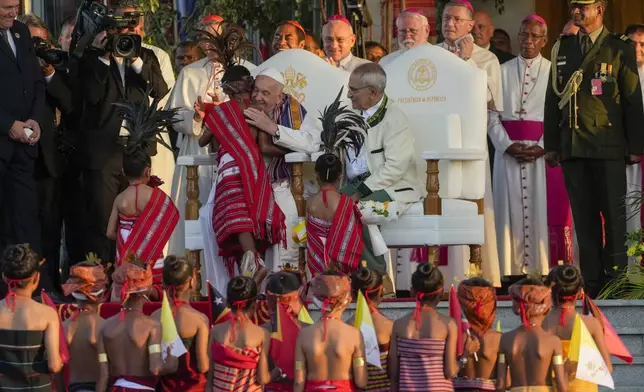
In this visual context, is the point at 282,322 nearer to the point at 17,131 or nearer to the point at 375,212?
the point at 375,212

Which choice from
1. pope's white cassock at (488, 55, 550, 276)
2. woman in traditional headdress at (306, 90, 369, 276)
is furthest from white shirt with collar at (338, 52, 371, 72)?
woman in traditional headdress at (306, 90, 369, 276)

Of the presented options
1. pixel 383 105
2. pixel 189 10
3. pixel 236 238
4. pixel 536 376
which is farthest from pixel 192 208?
pixel 189 10

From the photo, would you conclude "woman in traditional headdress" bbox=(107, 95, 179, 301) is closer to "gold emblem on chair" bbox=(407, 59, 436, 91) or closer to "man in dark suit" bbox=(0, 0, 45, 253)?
"man in dark suit" bbox=(0, 0, 45, 253)

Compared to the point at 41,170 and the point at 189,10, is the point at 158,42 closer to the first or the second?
the point at 189,10

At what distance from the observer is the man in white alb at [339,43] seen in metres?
14.4

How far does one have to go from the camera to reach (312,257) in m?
11.9

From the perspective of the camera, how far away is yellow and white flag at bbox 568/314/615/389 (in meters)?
9.63

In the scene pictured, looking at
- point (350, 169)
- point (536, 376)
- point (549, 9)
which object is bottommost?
point (536, 376)

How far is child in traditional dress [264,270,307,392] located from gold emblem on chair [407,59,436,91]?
3.41 metres

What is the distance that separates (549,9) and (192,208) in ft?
25.5

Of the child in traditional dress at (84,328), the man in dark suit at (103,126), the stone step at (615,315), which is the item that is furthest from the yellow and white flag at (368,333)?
the man in dark suit at (103,126)

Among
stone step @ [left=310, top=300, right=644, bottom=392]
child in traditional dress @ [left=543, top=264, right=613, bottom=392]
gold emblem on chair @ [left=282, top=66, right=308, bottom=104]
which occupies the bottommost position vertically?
stone step @ [left=310, top=300, right=644, bottom=392]

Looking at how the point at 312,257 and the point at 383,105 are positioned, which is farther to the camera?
the point at 383,105

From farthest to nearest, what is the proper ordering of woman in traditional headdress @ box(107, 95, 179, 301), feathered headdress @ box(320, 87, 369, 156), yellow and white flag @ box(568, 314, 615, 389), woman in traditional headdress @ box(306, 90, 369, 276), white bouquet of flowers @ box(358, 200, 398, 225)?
feathered headdress @ box(320, 87, 369, 156)
white bouquet of flowers @ box(358, 200, 398, 225)
woman in traditional headdress @ box(306, 90, 369, 276)
woman in traditional headdress @ box(107, 95, 179, 301)
yellow and white flag @ box(568, 314, 615, 389)
